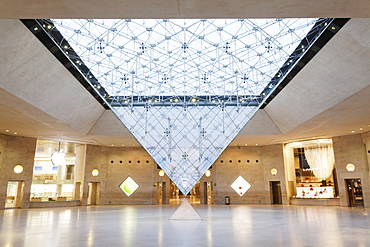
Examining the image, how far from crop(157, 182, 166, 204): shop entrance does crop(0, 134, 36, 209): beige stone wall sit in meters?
10.8

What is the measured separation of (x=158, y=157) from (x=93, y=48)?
6071 mm

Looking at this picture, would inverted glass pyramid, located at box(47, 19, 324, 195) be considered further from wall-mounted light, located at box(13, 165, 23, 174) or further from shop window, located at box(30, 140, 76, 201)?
shop window, located at box(30, 140, 76, 201)

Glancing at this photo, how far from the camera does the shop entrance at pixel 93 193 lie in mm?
25281

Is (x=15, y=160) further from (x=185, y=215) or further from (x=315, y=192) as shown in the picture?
(x=315, y=192)

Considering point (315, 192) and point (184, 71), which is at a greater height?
point (184, 71)

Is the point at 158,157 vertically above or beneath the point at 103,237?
above

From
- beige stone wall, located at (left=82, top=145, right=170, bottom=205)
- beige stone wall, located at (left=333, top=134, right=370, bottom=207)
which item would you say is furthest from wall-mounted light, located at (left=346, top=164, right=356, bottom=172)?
beige stone wall, located at (left=82, top=145, right=170, bottom=205)

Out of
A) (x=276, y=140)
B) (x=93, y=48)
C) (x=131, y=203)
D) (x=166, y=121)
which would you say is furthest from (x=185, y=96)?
(x=131, y=203)

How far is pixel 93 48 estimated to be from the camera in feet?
41.1

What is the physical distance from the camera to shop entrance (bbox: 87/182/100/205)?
82.9ft

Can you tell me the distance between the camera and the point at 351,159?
19672mm

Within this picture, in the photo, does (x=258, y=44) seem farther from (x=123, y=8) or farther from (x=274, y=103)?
(x=123, y=8)

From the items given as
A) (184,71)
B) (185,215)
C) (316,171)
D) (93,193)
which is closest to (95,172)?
(93,193)

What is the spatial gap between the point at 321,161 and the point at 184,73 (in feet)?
49.2
